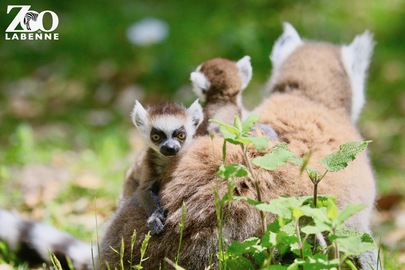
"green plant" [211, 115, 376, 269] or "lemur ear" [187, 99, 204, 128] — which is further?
"lemur ear" [187, 99, 204, 128]

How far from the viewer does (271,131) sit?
4105 mm

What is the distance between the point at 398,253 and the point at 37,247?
2695 mm

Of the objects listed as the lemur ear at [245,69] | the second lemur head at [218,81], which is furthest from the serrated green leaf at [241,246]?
the lemur ear at [245,69]

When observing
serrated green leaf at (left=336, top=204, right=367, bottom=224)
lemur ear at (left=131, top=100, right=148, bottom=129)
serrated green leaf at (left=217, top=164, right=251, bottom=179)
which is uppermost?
lemur ear at (left=131, top=100, right=148, bottom=129)

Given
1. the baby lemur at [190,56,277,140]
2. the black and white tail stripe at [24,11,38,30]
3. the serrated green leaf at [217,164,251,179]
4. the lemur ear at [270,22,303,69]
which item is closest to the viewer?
the serrated green leaf at [217,164,251,179]

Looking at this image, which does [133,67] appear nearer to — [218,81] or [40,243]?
[218,81]

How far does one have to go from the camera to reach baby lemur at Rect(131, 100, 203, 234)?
12.8 ft

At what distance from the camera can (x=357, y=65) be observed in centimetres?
546

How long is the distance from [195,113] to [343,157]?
134cm

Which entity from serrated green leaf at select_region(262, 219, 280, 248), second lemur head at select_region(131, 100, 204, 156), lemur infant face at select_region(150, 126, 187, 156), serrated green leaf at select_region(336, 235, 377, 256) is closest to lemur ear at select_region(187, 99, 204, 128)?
second lemur head at select_region(131, 100, 204, 156)

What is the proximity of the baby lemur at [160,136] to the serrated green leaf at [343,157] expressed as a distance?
99 centimetres

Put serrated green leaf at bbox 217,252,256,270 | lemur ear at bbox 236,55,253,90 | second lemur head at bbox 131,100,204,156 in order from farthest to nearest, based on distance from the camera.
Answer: lemur ear at bbox 236,55,253,90
second lemur head at bbox 131,100,204,156
serrated green leaf at bbox 217,252,256,270

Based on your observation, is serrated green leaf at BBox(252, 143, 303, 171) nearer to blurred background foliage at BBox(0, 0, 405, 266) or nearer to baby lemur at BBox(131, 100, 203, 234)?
baby lemur at BBox(131, 100, 203, 234)

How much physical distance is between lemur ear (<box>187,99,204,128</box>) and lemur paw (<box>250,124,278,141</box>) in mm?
454
